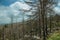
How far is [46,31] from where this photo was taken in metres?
6.27

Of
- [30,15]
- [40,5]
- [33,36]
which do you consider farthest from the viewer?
[33,36]

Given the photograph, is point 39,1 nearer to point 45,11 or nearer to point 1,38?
point 45,11

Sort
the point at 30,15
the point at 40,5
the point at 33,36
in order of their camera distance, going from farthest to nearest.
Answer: the point at 33,36 < the point at 30,15 < the point at 40,5

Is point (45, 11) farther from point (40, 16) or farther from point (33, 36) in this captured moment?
point (33, 36)

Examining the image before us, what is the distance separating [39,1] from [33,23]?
37.9 inches

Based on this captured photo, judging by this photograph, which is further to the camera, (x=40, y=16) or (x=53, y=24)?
(x=53, y=24)

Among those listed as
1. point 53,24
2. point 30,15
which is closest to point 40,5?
point 30,15

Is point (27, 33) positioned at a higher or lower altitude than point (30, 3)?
lower

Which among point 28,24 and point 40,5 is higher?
point 40,5

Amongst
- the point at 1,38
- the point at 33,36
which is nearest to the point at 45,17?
the point at 33,36

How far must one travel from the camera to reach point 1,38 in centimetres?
744

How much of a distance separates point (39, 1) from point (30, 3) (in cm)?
44

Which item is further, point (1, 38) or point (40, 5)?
point (1, 38)

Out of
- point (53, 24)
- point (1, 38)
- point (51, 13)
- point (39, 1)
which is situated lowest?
point (1, 38)
